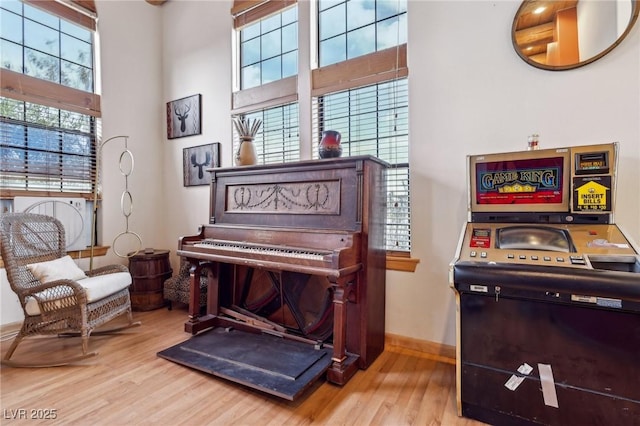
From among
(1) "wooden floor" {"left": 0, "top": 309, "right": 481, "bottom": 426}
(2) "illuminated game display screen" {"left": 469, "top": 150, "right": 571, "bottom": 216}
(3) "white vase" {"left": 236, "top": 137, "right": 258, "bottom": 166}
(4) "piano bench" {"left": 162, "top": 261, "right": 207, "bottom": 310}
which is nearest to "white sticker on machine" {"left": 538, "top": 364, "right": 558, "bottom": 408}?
(1) "wooden floor" {"left": 0, "top": 309, "right": 481, "bottom": 426}

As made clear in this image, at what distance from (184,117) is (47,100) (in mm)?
1330

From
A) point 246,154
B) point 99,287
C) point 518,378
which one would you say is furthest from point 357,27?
point 99,287

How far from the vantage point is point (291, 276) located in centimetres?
267

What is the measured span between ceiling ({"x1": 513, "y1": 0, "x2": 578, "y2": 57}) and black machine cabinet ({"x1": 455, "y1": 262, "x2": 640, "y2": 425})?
1.60 metres

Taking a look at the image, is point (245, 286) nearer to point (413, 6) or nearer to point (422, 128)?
point (422, 128)

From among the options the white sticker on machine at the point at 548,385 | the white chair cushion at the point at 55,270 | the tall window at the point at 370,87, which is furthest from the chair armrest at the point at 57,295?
the white sticker on machine at the point at 548,385

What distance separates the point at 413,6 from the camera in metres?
2.55

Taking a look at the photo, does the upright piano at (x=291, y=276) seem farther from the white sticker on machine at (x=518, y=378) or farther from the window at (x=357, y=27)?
the window at (x=357, y=27)

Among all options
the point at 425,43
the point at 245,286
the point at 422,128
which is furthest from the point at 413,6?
the point at 245,286

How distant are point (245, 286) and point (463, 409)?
6.53 ft

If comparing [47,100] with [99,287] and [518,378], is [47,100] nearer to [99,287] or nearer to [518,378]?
[99,287]

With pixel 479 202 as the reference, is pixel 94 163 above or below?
above

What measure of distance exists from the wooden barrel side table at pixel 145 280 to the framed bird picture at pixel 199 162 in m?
1.01

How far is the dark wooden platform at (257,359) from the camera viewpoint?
1.99m
